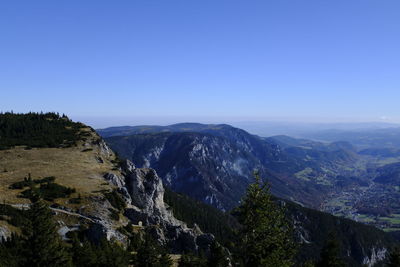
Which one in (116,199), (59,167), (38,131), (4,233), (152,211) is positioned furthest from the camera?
(38,131)

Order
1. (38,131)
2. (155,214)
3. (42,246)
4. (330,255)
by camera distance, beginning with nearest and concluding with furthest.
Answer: (42,246) → (330,255) → (155,214) → (38,131)

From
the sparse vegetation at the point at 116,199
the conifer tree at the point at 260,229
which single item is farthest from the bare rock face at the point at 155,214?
the conifer tree at the point at 260,229

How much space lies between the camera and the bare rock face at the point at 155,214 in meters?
97.5

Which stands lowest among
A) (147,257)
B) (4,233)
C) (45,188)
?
(147,257)

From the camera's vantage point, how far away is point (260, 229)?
31969 millimetres

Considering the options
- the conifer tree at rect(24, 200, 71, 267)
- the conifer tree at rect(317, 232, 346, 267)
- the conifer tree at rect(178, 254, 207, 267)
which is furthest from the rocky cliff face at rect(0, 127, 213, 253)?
the conifer tree at rect(317, 232, 346, 267)

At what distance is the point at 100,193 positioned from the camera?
91.2 m

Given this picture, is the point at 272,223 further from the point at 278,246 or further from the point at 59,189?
the point at 59,189

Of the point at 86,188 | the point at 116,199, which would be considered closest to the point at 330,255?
the point at 116,199

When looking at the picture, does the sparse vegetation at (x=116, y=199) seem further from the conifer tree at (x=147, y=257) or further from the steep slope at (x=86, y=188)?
the conifer tree at (x=147, y=257)

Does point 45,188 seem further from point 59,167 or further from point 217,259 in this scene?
point 217,259

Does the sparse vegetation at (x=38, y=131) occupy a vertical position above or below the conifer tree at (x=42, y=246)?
above

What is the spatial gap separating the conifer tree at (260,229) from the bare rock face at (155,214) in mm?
66002

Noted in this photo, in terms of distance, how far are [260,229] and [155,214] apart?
278 feet
